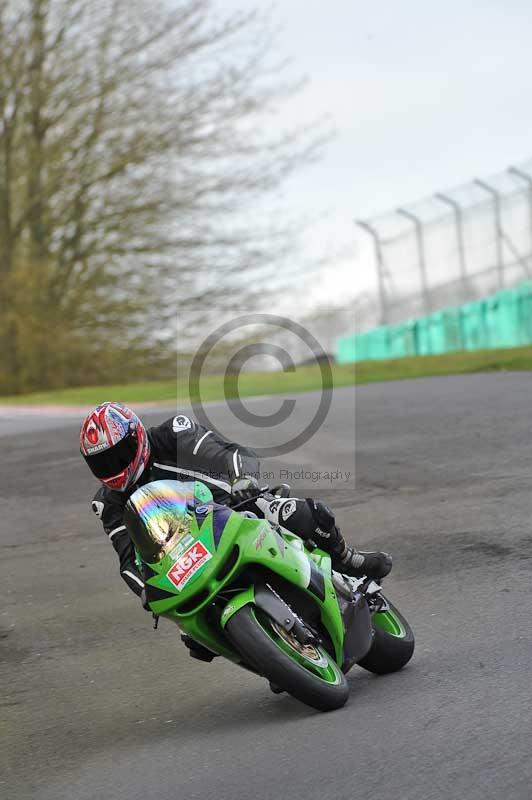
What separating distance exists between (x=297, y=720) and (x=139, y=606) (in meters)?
2.68

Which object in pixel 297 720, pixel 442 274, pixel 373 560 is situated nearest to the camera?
pixel 297 720

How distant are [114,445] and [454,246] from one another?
21356 millimetres

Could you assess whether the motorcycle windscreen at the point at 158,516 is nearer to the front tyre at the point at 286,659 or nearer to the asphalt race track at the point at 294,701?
the front tyre at the point at 286,659

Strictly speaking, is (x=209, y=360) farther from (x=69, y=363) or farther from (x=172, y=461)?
(x=172, y=461)

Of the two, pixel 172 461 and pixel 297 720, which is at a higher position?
pixel 172 461

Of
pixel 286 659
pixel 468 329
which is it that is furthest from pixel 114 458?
pixel 468 329

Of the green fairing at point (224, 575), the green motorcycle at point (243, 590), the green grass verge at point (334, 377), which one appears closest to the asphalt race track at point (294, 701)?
the green motorcycle at point (243, 590)

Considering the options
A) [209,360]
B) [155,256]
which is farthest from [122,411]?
[209,360]

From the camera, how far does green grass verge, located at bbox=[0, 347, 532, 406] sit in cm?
2008

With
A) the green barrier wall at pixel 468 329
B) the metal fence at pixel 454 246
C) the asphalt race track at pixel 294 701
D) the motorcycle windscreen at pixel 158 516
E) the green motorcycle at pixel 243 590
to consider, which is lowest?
the asphalt race track at pixel 294 701

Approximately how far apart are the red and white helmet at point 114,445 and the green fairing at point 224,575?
1.23 ft

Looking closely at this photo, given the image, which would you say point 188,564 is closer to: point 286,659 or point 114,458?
point 286,659

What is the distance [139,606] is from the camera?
762 centimetres

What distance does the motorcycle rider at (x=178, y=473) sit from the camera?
549cm
